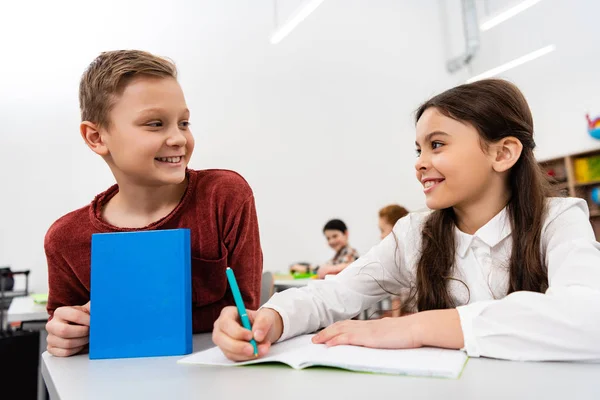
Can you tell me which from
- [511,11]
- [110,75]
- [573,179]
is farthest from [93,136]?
[573,179]

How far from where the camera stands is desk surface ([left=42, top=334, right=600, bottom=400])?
1.50 ft

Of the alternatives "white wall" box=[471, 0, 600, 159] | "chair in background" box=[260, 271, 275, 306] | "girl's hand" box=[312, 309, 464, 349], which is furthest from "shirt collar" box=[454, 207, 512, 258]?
"white wall" box=[471, 0, 600, 159]

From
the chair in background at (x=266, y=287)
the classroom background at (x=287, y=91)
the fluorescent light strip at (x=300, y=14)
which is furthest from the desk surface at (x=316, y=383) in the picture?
the classroom background at (x=287, y=91)

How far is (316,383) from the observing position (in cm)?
51

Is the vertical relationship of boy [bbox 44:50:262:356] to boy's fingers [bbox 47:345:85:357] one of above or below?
above

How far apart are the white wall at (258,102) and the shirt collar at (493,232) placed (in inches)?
135

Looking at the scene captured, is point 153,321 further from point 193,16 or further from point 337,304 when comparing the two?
point 193,16

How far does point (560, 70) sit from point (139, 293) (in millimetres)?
6213

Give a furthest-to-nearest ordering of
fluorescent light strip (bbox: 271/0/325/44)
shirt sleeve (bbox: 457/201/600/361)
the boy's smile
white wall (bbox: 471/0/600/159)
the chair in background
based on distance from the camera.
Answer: white wall (bbox: 471/0/600/159)
fluorescent light strip (bbox: 271/0/325/44)
the chair in background
the boy's smile
shirt sleeve (bbox: 457/201/600/361)

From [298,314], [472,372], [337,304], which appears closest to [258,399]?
[472,372]

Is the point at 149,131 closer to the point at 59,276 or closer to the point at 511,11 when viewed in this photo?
the point at 59,276

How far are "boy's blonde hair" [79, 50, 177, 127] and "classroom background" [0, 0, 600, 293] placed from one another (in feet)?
11.1

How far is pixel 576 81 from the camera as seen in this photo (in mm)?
A: 5543

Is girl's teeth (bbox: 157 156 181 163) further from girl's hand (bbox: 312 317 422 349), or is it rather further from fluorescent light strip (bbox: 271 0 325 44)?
fluorescent light strip (bbox: 271 0 325 44)
